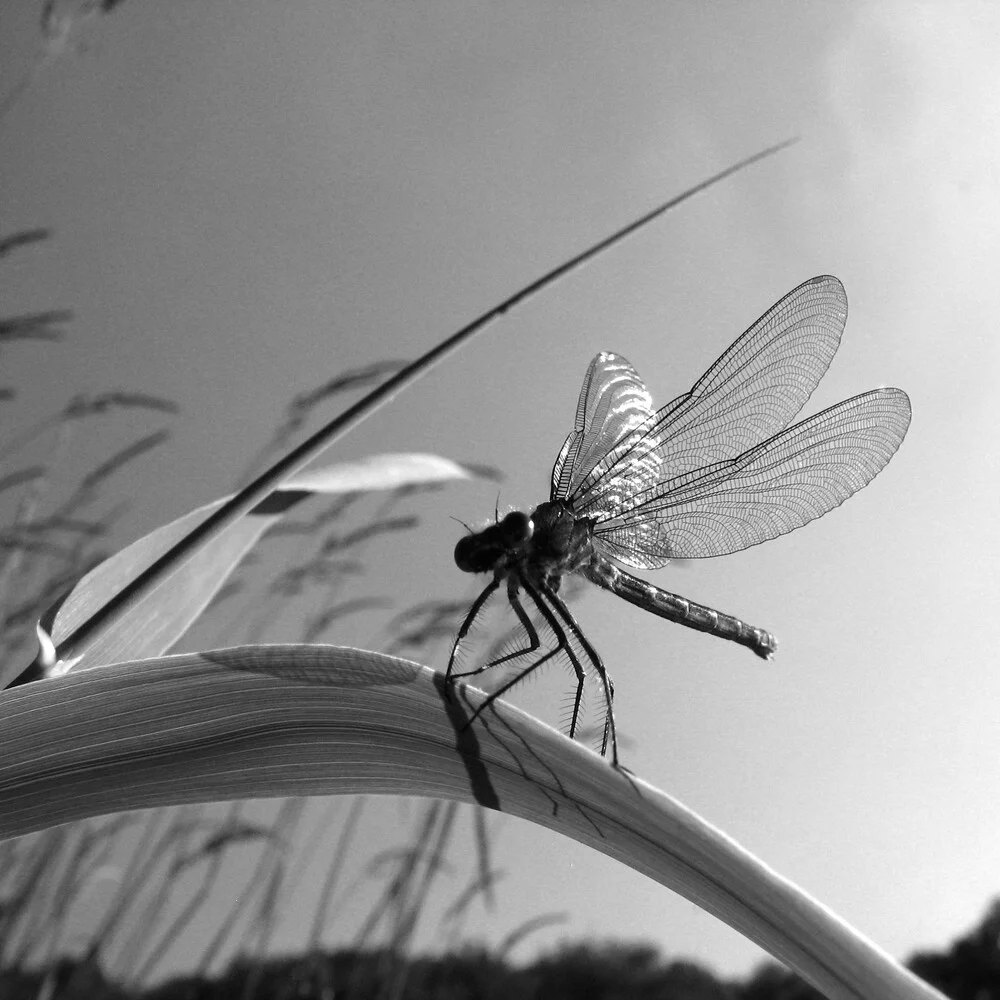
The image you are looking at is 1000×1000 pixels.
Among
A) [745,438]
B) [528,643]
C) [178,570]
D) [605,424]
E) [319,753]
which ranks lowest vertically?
[319,753]

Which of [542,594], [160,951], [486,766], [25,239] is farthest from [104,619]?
[160,951]

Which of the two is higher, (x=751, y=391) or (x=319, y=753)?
(x=751, y=391)

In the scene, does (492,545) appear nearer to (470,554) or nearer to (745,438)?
(470,554)

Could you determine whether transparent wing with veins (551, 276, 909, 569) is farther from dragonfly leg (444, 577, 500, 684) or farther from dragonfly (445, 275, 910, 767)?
dragonfly leg (444, 577, 500, 684)

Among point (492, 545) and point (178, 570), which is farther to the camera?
point (492, 545)

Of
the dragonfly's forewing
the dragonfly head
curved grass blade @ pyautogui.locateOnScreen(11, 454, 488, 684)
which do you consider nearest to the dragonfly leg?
the dragonfly head

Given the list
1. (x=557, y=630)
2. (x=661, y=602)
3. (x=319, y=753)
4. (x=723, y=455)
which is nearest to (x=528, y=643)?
(x=557, y=630)

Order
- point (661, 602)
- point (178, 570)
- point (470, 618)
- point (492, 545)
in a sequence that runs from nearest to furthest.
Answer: point (178, 570)
point (470, 618)
point (492, 545)
point (661, 602)

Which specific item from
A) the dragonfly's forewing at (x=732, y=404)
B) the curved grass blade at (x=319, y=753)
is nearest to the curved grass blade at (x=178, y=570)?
the curved grass blade at (x=319, y=753)
